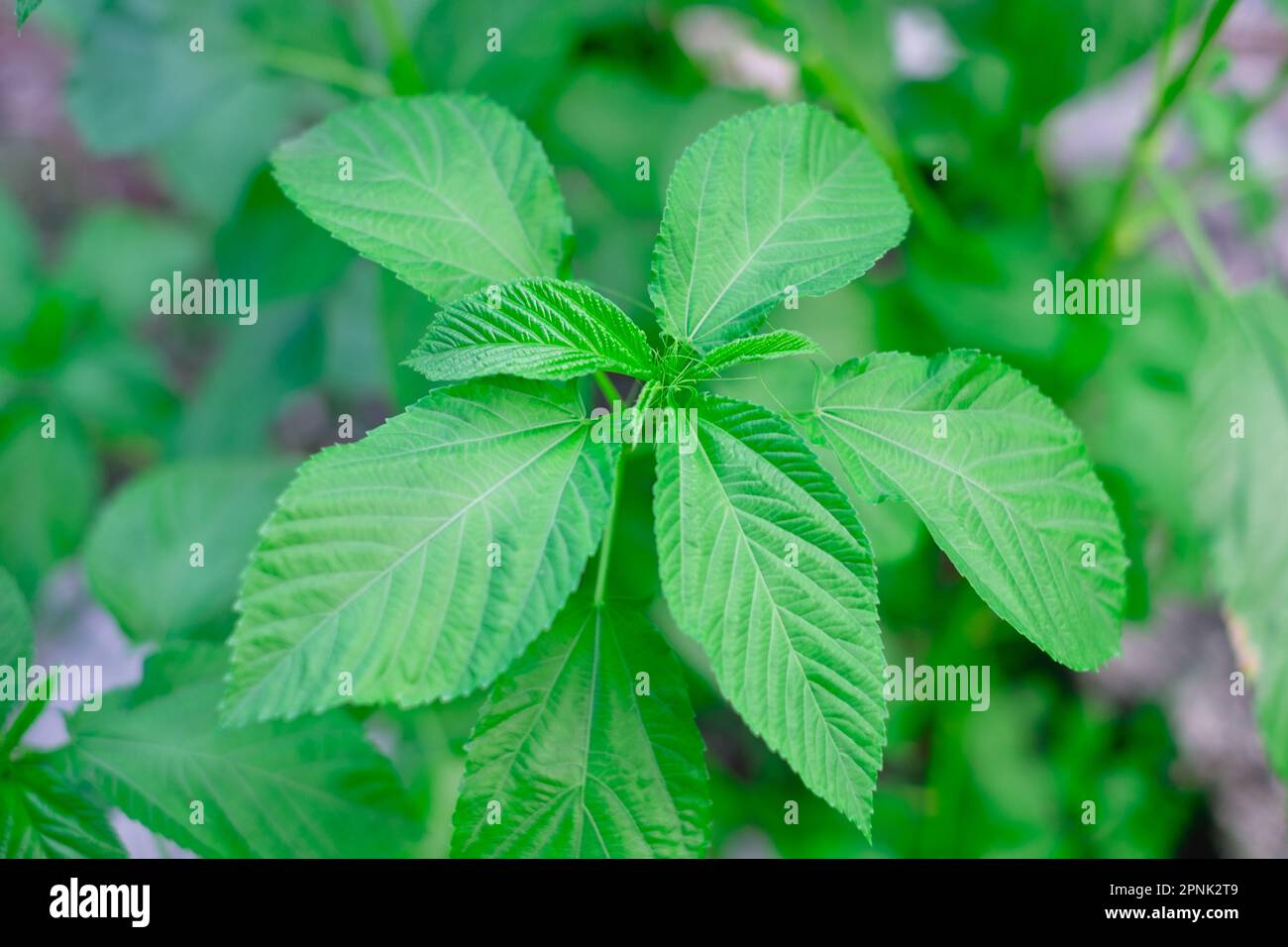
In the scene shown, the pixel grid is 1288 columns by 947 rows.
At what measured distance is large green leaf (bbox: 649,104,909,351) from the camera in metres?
1.00

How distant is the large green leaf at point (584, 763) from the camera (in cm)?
99

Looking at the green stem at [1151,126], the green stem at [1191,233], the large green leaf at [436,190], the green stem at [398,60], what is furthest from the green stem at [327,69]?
the green stem at [1191,233]

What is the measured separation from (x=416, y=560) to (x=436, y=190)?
0.46 m

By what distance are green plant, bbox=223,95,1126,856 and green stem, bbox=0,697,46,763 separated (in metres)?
0.50

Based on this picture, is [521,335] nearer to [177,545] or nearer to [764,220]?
[764,220]

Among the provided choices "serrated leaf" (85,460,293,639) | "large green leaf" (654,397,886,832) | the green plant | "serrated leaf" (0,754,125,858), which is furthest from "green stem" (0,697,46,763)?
"large green leaf" (654,397,886,832)

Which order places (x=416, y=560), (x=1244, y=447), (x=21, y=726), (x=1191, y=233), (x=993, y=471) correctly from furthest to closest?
1. (x=1191, y=233)
2. (x=1244, y=447)
3. (x=21, y=726)
4. (x=993, y=471)
5. (x=416, y=560)

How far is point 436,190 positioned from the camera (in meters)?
1.07

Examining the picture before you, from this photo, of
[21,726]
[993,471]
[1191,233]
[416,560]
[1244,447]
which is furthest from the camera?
[1191,233]

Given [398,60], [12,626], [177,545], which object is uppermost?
[398,60]

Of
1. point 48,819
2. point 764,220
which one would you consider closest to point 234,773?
point 48,819
